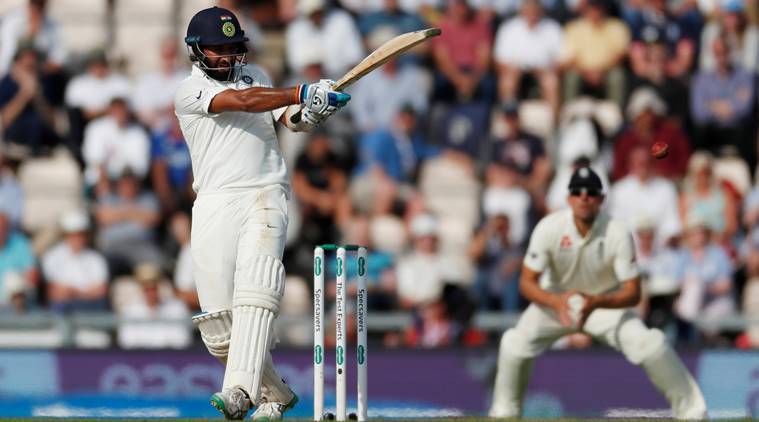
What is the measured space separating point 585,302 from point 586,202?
65 cm

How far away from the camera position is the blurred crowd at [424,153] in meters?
13.6

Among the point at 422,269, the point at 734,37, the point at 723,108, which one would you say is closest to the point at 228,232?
the point at 422,269

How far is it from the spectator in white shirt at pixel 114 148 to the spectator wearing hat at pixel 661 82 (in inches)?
173

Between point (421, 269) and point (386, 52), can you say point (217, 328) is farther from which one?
point (421, 269)

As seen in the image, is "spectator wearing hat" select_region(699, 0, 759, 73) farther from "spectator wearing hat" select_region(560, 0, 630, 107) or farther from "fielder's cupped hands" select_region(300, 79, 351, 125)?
"fielder's cupped hands" select_region(300, 79, 351, 125)

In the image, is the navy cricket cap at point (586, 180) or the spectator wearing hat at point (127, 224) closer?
the navy cricket cap at point (586, 180)

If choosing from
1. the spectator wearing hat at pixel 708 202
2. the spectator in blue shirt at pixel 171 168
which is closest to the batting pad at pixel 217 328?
the spectator in blue shirt at pixel 171 168

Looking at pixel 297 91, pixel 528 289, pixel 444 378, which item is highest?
pixel 297 91

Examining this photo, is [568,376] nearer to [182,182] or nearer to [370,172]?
Answer: [370,172]

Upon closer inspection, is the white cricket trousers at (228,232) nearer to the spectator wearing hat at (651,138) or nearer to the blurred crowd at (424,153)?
the blurred crowd at (424,153)

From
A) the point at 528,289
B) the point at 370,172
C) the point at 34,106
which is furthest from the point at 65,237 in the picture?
the point at 528,289

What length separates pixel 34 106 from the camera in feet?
49.2

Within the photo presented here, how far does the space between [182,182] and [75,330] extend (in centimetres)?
209

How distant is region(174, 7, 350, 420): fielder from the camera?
795cm
